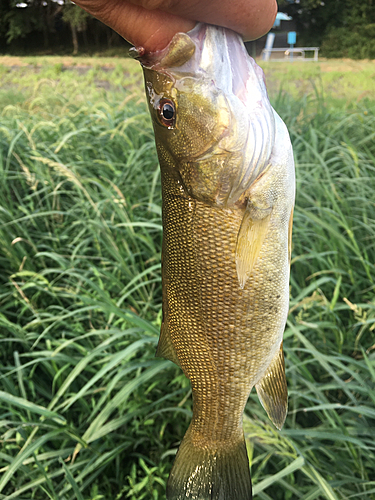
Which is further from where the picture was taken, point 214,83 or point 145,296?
point 145,296

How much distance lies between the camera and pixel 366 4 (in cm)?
713

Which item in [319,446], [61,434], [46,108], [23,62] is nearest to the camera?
[319,446]

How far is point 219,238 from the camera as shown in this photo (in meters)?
0.67

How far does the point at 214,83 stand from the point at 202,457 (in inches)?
27.0

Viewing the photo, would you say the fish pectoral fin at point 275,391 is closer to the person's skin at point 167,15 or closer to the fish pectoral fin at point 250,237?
the fish pectoral fin at point 250,237

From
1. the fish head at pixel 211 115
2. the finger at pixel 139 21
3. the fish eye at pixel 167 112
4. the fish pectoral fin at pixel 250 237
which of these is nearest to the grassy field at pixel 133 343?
the fish pectoral fin at pixel 250 237

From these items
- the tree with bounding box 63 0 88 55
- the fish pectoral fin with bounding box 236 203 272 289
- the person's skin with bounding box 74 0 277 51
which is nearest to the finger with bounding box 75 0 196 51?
the person's skin with bounding box 74 0 277 51

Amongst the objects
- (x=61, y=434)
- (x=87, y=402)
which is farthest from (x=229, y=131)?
(x=87, y=402)

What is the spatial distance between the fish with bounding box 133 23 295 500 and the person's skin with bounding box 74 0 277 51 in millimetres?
22

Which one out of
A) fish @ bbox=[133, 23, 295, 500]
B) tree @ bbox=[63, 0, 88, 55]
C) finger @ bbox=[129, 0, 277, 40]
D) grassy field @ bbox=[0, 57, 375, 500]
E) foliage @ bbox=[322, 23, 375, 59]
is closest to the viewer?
finger @ bbox=[129, 0, 277, 40]

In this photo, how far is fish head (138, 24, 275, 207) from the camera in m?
0.58

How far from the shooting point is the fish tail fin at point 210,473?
0.71 m

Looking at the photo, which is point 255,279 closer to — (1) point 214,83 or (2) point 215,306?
(2) point 215,306

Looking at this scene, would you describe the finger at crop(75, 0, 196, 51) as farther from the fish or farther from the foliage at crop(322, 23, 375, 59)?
the foliage at crop(322, 23, 375, 59)
